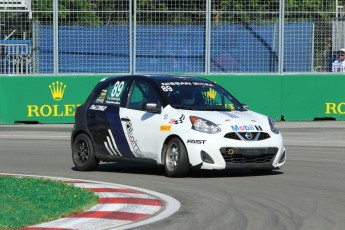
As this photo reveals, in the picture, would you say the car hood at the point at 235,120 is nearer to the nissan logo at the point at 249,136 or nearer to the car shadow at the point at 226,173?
the nissan logo at the point at 249,136

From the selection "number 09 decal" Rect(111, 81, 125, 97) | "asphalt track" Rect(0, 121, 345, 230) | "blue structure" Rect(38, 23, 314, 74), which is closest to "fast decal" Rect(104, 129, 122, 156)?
"asphalt track" Rect(0, 121, 345, 230)

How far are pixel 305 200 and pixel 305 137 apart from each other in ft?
34.1

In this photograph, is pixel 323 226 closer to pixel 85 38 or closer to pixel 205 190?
pixel 205 190

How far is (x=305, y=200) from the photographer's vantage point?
11.2 meters

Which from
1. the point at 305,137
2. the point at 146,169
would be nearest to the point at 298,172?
the point at 146,169

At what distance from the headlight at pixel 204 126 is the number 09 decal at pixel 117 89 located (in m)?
1.59

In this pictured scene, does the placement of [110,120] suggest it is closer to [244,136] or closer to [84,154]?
[84,154]

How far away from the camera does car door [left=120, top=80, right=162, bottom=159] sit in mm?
14188

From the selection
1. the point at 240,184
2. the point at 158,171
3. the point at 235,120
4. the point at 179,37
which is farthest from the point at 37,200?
the point at 179,37

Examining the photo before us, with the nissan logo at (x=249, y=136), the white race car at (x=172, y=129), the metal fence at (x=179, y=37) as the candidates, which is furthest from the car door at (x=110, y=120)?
the metal fence at (x=179, y=37)

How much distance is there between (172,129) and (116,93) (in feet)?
A: 4.84

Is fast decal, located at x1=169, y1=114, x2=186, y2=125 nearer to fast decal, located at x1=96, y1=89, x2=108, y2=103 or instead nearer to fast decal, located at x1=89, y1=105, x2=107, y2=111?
fast decal, located at x1=89, y1=105, x2=107, y2=111

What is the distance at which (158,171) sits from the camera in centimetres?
1492

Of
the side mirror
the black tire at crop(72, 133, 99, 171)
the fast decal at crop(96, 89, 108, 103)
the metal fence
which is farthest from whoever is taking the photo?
the metal fence
